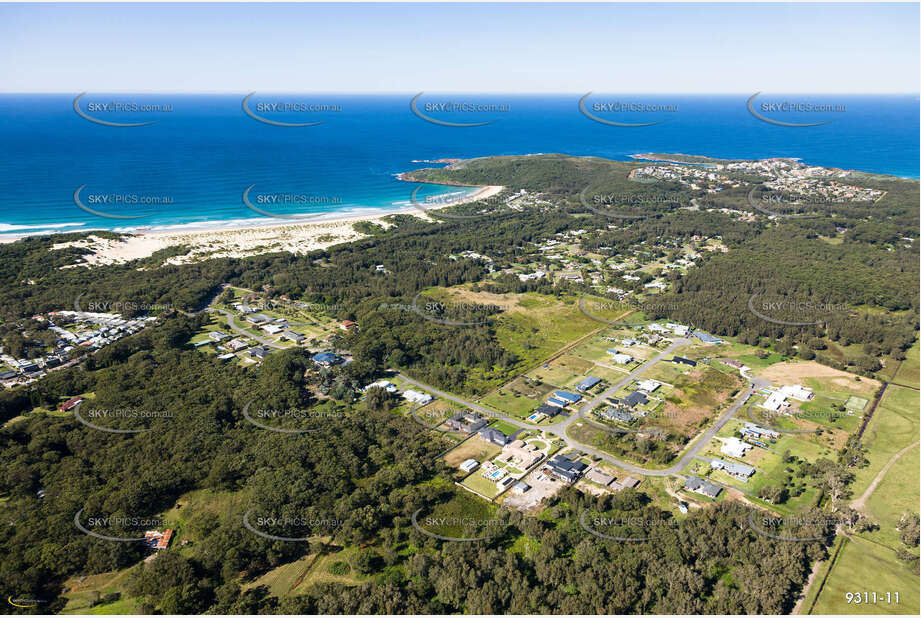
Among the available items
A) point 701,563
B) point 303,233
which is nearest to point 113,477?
point 701,563

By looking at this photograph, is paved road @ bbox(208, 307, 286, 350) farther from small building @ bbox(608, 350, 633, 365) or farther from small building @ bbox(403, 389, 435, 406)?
small building @ bbox(608, 350, 633, 365)

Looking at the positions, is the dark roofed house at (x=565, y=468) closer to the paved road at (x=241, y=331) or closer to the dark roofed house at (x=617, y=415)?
the dark roofed house at (x=617, y=415)

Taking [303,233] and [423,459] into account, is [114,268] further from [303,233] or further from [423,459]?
[423,459]

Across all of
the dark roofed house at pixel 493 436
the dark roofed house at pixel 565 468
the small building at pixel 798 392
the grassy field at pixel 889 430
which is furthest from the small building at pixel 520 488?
the small building at pixel 798 392

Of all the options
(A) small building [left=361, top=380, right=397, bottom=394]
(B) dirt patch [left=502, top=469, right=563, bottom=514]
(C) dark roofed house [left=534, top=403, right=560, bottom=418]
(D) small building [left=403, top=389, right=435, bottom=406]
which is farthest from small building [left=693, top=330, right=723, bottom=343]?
(A) small building [left=361, top=380, right=397, bottom=394]

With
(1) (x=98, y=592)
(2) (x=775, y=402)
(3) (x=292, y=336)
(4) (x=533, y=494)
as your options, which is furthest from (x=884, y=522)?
(3) (x=292, y=336)

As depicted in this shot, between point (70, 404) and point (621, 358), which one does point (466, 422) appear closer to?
point (621, 358)
